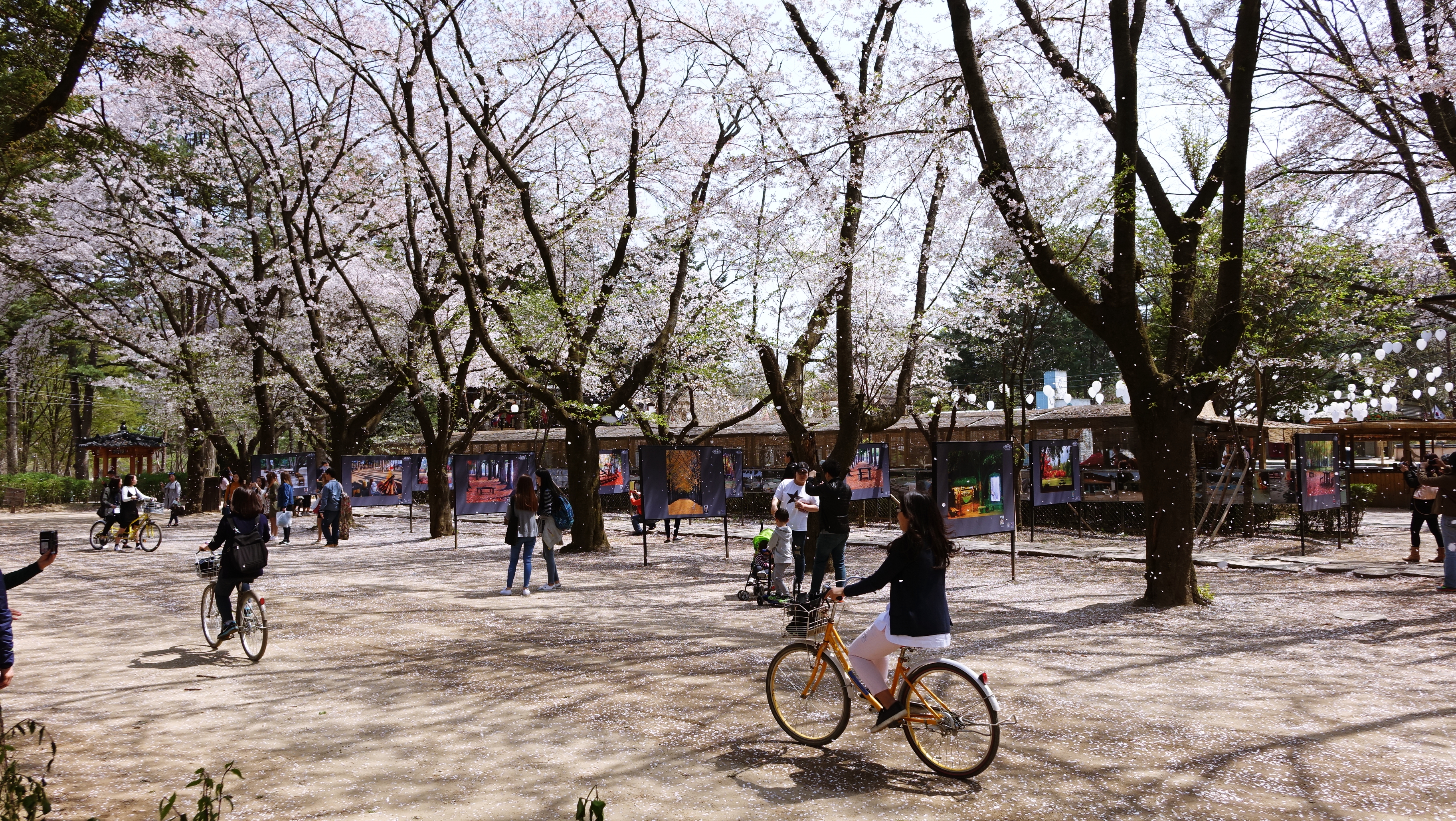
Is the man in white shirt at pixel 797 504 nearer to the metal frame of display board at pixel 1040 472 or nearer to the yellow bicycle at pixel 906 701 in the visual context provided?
the yellow bicycle at pixel 906 701

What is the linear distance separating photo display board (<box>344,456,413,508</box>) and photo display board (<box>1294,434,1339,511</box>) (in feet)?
64.1

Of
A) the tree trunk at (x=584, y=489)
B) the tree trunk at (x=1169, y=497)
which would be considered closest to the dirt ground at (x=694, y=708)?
the tree trunk at (x=1169, y=497)

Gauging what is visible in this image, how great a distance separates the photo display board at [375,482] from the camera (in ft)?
75.8

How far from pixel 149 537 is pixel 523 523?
1266cm

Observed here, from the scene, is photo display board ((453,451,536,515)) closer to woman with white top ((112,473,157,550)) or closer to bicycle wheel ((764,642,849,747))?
woman with white top ((112,473,157,550))

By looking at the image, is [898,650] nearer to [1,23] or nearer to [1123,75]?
[1123,75]

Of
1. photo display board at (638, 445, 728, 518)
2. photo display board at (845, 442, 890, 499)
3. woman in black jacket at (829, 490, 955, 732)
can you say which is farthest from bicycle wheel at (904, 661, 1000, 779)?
photo display board at (845, 442, 890, 499)

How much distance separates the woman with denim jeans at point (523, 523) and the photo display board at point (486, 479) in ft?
20.2

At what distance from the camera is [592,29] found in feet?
51.8

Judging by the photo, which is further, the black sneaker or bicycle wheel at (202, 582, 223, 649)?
bicycle wheel at (202, 582, 223, 649)

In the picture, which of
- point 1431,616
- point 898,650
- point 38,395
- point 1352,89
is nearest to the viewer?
point 898,650

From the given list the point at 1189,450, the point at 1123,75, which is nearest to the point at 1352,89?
the point at 1123,75

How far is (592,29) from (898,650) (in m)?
13.6

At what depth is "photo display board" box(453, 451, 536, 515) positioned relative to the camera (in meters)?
18.7
